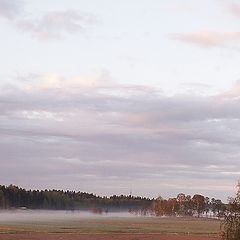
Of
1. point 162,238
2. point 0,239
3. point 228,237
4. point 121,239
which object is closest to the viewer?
point 228,237

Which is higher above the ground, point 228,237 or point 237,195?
point 237,195

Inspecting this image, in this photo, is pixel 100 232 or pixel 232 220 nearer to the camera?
pixel 232 220

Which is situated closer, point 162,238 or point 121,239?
point 121,239

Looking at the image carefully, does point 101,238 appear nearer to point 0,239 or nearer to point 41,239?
point 41,239

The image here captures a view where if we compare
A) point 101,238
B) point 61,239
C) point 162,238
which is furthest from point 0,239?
point 162,238

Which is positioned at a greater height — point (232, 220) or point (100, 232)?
point (232, 220)

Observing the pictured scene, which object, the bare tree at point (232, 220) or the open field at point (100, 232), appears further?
the open field at point (100, 232)

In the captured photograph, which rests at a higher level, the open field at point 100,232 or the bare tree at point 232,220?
the bare tree at point 232,220

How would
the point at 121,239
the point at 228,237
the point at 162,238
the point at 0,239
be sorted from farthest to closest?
1. the point at 162,238
2. the point at 121,239
3. the point at 0,239
4. the point at 228,237

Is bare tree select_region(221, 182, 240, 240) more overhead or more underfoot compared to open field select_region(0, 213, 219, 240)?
more overhead

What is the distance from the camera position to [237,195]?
116 feet

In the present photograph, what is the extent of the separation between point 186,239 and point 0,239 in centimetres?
2542

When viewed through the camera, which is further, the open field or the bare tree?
the open field

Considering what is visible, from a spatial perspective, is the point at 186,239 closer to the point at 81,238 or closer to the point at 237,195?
the point at 81,238
